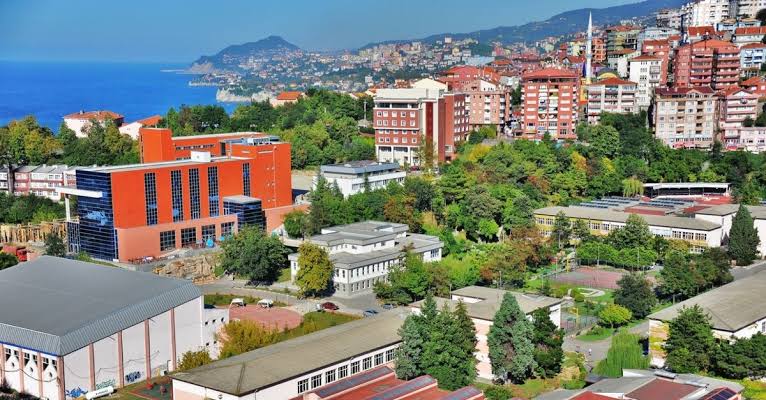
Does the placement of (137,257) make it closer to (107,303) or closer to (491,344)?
(107,303)

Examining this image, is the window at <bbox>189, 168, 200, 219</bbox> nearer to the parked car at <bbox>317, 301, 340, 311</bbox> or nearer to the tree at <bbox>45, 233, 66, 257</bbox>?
the tree at <bbox>45, 233, 66, 257</bbox>

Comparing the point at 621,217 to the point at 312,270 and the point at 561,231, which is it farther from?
the point at 312,270

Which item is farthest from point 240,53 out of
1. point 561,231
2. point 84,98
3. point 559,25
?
point 561,231

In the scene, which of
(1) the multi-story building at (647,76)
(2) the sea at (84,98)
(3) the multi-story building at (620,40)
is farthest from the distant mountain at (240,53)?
(1) the multi-story building at (647,76)

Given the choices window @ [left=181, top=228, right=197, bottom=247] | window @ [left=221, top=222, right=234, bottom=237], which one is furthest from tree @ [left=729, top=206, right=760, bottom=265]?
window @ [left=181, top=228, right=197, bottom=247]

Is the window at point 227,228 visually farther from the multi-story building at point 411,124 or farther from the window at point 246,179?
the multi-story building at point 411,124

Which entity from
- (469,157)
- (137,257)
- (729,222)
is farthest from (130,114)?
(729,222)
